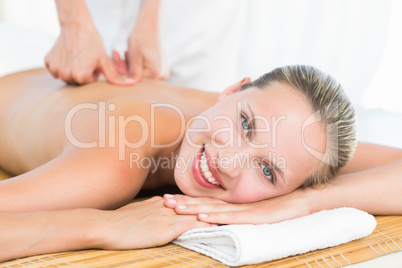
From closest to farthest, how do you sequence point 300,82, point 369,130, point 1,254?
point 1,254, point 300,82, point 369,130

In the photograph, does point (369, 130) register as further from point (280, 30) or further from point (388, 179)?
point (388, 179)

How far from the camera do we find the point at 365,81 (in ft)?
8.47

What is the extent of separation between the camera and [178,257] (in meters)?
1.19

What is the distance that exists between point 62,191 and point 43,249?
177 millimetres

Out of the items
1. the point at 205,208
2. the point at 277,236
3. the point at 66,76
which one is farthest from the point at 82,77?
the point at 277,236

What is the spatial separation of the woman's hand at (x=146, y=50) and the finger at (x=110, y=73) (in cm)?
12

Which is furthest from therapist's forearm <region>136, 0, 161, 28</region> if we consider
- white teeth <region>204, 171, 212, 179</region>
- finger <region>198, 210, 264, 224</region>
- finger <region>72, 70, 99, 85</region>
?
finger <region>198, 210, 264, 224</region>

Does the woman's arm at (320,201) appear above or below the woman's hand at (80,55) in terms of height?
below

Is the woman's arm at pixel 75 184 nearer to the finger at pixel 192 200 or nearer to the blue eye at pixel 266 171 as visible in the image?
the finger at pixel 192 200

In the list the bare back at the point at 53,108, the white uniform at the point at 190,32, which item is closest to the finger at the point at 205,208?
the bare back at the point at 53,108

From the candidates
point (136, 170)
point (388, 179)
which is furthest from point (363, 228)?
point (136, 170)

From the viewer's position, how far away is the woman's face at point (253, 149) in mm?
1341

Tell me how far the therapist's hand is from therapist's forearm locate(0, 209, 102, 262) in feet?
2.54

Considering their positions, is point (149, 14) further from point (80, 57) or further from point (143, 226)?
point (143, 226)
